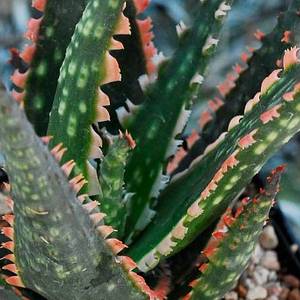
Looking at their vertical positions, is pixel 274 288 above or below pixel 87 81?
below

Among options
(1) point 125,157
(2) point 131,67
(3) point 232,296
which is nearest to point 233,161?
(1) point 125,157

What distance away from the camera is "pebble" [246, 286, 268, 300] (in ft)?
3.23

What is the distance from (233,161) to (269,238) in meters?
0.49

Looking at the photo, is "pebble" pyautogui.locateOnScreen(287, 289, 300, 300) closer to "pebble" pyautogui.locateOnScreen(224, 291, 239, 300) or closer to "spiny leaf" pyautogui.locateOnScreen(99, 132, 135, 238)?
"pebble" pyautogui.locateOnScreen(224, 291, 239, 300)

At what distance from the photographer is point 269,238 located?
1.05 meters

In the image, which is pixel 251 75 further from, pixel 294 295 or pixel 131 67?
pixel 294 295

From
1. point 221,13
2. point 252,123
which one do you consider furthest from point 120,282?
point 221,13

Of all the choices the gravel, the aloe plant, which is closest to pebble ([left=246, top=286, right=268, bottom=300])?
the gravel

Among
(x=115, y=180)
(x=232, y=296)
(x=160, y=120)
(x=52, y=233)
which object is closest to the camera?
(x=52, y=233)

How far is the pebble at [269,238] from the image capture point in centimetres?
105

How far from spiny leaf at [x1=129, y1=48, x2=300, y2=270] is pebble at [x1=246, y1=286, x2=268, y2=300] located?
0.96ft

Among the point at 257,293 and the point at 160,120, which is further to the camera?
the point at 257,293

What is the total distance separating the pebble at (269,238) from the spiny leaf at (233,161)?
34 cm

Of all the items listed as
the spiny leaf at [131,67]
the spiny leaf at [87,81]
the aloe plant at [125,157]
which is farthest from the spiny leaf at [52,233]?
the spiny leaf at [131,67]
